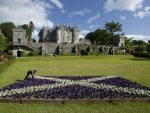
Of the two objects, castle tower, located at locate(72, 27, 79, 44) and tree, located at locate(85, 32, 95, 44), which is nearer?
castle tower, located at locate(72, 27, 79, 44)

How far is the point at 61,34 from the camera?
376 ft

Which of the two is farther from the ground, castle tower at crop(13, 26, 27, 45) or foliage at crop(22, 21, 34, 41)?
foliage at crop(22, 21, 34, 41)

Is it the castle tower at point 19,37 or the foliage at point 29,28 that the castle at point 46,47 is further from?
the foliage at point 29,28

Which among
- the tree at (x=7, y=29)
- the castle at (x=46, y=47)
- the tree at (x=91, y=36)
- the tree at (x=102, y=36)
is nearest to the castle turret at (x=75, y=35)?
the tree at (x=102, y=36)

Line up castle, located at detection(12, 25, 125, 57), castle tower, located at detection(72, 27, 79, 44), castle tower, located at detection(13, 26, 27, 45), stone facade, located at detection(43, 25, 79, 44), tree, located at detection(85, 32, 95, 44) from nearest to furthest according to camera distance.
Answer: castle, located at detection(12, 25, 125, 57) < castle tower, located at detection(13, 26, 27, 45) < stone facade, located at detection(43, 25, 79, 44) < castle tower, located at detection(72, 27, 79, 44) < tree, located at detection(85, 32, 95, 44)

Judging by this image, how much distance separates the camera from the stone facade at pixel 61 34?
114188 mm

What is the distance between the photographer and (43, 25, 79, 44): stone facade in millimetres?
114188

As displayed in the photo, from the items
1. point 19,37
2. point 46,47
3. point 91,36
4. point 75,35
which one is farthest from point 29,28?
point 46,47

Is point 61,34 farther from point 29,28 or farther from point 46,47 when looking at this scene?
point 46,47

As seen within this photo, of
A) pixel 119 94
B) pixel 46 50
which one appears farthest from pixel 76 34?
pixel 119 94

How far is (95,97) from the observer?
1270 cm

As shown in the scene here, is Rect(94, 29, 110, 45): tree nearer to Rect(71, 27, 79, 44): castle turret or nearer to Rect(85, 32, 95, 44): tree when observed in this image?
Rect(85, 32, 95, 44): tree

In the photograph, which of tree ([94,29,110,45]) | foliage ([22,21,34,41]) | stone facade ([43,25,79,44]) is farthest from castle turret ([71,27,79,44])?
foliage ([22,21,34,41])

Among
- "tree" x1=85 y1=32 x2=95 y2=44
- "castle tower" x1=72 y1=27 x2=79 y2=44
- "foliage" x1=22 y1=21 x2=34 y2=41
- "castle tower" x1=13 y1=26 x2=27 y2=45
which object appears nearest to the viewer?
"castle tower" x1=13 y1=26 x2=27 y2=45
